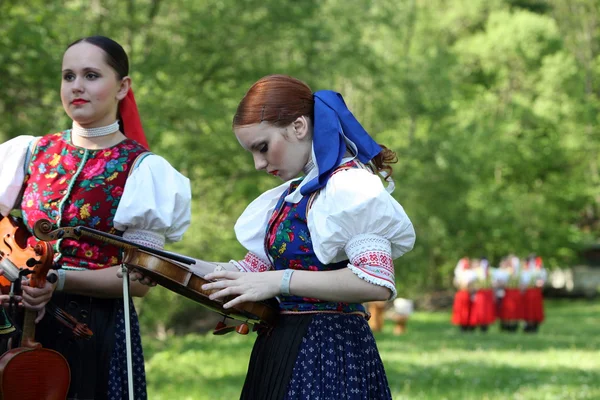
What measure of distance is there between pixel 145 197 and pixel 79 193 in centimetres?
24

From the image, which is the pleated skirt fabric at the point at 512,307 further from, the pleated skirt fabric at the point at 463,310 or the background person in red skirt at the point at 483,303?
the pleated skirt fabric at the point at 463,310

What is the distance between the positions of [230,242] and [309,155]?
39.2 ft

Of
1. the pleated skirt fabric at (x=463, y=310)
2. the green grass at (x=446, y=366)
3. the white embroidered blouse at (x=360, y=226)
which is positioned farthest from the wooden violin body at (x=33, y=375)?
the pleated skirt fabric at (x=463, y=310)

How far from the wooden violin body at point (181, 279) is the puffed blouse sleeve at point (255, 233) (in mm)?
290

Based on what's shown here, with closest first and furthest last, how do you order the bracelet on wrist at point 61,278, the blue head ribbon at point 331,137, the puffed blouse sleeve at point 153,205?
the blue head ribbon at point 331,137 → the bracelet on wrist at point 61,278 → the puffed blouse sleeve at point 153,205

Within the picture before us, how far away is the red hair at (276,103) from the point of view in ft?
10.5

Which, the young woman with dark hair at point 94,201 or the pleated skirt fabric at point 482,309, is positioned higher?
the pleated skirt fabric at point 482,309

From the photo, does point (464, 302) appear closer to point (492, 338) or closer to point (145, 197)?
point (492, 338)

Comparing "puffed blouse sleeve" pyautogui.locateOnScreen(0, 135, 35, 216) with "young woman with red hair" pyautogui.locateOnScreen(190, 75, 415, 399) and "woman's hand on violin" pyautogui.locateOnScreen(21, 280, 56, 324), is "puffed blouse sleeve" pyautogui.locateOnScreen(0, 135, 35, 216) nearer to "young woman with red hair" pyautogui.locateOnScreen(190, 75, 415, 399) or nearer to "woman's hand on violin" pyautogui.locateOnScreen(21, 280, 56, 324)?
"woman's hand on violin" pyautogui.locateOnScreen(21, 280, 56, 324)

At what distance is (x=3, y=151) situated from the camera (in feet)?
12.2

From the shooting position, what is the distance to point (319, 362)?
3.22 m

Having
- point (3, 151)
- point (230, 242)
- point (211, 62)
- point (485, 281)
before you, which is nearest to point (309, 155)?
point (3, 151)

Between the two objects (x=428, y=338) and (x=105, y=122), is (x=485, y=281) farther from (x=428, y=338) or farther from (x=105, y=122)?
(x=105, y=122)

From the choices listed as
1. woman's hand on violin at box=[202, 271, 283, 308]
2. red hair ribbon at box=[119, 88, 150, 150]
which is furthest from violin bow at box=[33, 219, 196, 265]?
red hair ribbon at box=[119, 88, 150, 150]
